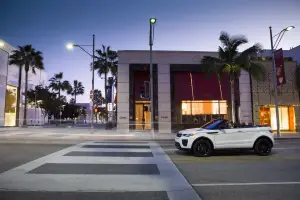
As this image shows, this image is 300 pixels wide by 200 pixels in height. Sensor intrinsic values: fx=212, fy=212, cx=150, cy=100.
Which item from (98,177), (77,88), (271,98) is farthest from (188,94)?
(77,88)

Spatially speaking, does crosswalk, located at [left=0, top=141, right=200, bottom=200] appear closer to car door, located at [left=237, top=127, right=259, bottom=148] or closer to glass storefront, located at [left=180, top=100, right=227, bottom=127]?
car door, located at [left=237, top=127, right=259, bottom=148]

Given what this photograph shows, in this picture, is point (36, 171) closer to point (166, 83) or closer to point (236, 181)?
point (236, 181)

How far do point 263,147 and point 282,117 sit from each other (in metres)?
18.8

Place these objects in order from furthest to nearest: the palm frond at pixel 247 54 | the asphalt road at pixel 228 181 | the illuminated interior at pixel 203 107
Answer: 1. the illuminated interior at pixel 203 107
2. the palm frond at pixel 247 54
3. the asphalt road at pixel 228 181

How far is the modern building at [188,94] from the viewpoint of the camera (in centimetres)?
2338

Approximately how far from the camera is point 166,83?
24.1 metres

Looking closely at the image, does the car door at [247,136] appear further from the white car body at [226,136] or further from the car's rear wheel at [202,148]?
the car's rear wheel at [202,148]

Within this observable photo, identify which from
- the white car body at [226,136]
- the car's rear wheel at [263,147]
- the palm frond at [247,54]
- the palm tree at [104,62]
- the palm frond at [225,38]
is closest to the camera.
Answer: the white car body at [226,136]

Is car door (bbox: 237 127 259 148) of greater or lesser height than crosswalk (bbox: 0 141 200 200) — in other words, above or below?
above

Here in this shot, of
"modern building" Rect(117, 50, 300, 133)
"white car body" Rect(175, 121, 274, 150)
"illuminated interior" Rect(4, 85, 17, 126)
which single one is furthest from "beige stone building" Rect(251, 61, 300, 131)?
"illuminated interior" Rect(4, 85, 17, 126)

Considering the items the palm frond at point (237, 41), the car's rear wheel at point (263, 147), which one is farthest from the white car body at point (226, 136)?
the palm frond at point (237, 41)

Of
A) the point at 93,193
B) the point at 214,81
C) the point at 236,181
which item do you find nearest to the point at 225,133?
the point at 236,181

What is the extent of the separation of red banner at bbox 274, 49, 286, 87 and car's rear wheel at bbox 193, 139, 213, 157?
14.6 meters

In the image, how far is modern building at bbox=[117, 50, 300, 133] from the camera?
23375 millimetres
